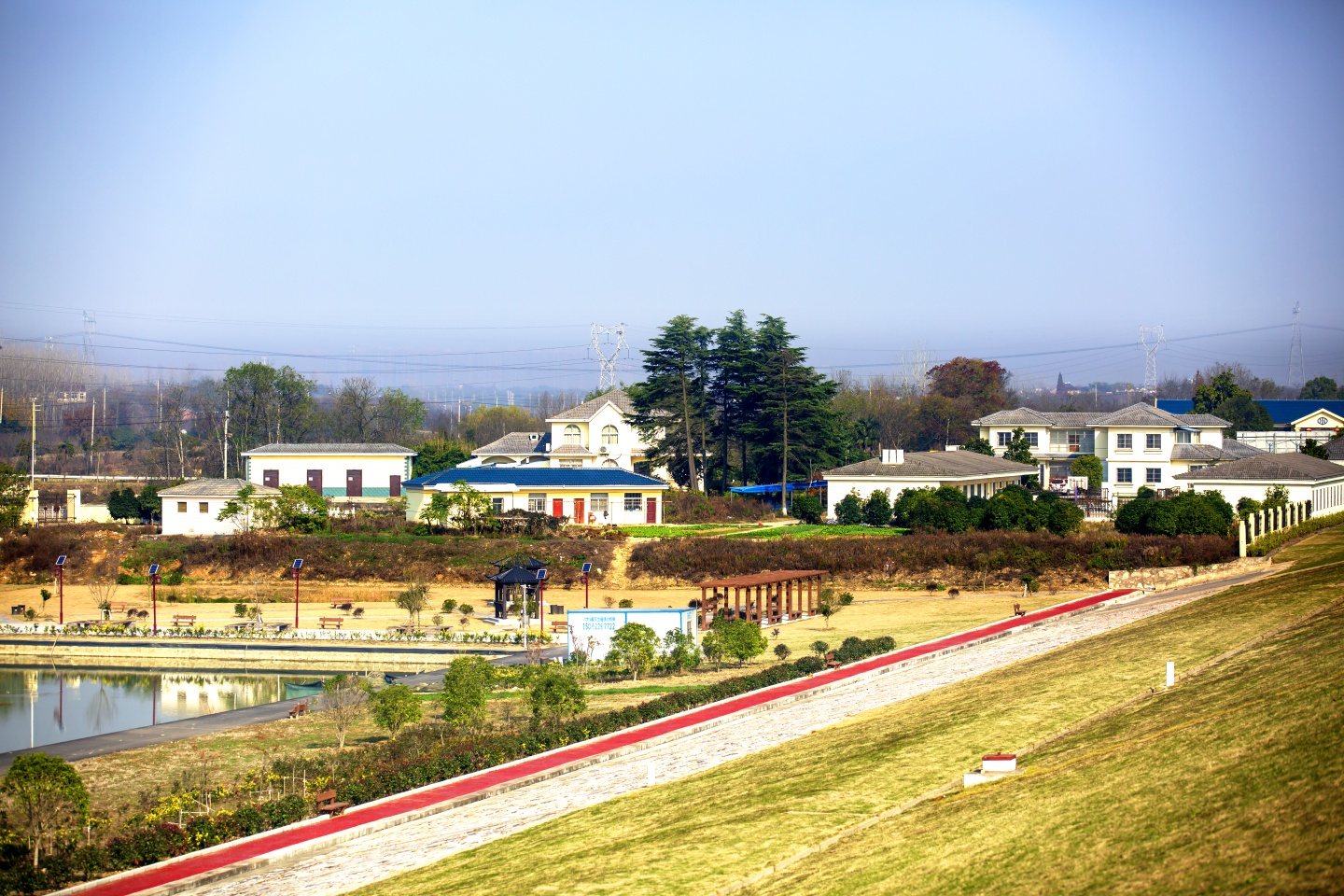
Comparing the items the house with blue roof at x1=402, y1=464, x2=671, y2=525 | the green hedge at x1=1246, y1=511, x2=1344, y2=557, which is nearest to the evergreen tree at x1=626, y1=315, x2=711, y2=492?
the house with blue roof at x1=402, y1=464, x2=671, y2=525

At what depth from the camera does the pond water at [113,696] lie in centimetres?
3259

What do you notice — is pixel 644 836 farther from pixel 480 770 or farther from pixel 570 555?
pixel 570 555

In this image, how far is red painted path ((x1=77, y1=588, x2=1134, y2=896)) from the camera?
18312mm

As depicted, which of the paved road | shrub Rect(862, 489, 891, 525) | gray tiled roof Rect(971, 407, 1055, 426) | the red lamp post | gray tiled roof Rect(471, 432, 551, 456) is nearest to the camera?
the paved road

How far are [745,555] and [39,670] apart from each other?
2656cm

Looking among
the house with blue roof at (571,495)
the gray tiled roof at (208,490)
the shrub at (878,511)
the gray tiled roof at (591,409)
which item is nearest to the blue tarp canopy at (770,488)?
the house with blue roof at (571,495)

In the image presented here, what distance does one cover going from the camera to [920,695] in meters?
27.8

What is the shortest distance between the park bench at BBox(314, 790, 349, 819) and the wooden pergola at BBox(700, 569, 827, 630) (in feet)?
62.8

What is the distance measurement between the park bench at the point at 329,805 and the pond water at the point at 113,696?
13.2 m

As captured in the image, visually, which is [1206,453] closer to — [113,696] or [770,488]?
[770,488]

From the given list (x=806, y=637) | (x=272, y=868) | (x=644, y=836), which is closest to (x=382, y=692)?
(x=272, y=868)

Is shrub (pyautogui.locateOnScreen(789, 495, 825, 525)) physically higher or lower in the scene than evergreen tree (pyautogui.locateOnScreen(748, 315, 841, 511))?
lower

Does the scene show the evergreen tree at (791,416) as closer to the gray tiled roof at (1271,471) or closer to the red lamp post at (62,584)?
the gray tiled roof at (1271,471)

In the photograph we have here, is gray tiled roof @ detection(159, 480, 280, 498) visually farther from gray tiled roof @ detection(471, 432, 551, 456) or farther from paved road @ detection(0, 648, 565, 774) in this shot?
paved road @ detection(0, 648, 565, 774)
